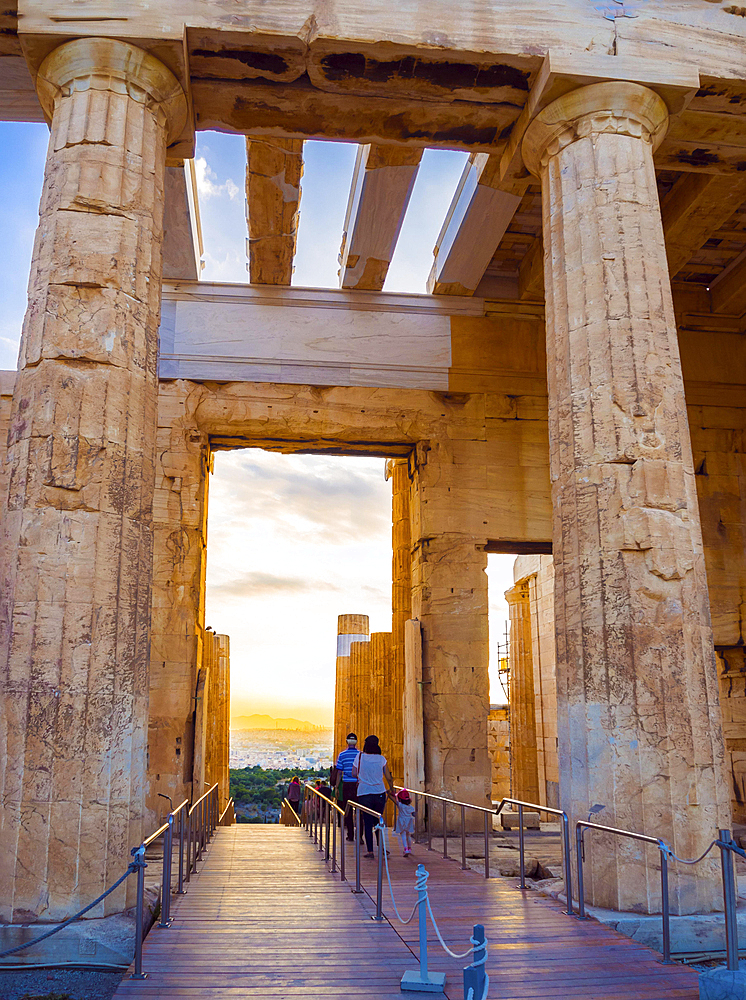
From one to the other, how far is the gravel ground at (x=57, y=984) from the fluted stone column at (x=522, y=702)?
1519cm

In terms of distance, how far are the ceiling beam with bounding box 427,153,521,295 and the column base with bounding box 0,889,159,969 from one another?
9.57 m

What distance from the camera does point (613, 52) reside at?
29.2ft

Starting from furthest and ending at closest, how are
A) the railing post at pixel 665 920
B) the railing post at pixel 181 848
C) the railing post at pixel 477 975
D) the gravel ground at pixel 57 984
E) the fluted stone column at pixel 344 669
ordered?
the fluted stone column at pixel 344 669 → the railing post at pixel 181 848 → the railing post at pixel 665 920 → the gravel ground at pixel 57 984 → the railing post at pixel 477 975

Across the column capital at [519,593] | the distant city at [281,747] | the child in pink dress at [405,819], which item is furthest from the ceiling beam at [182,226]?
the distant city at [281,747]

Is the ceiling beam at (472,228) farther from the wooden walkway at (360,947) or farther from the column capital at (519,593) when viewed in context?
the column capital at (519,593)

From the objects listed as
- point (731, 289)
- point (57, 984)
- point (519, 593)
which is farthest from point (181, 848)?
point (519, 593)

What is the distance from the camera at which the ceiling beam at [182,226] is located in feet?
39.8

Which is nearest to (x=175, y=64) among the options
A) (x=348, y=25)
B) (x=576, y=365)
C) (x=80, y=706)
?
(x=348, y=25)

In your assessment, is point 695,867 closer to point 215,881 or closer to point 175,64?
point 215,881

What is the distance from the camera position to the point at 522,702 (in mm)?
21000

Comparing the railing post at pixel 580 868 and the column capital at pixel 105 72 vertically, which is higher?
the column capital at pixel 105 72

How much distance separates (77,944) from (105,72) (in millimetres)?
7711

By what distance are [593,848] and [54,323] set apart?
21.6 feet

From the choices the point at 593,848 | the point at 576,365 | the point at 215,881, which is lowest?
the point at 215,881
